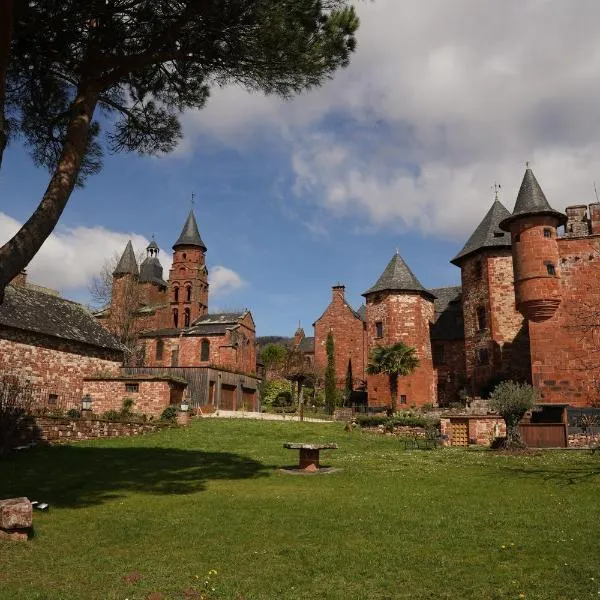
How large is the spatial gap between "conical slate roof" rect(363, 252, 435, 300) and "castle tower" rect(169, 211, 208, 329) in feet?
65.7

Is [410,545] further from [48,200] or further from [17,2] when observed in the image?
[17,2]

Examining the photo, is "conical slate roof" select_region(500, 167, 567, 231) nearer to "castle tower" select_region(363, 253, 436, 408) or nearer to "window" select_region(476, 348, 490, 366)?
"window" select_region(476, 348, 490, 366)

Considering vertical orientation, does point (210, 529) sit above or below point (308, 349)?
below

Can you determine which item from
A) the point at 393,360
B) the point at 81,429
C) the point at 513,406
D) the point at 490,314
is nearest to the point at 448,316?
the point at 490,314

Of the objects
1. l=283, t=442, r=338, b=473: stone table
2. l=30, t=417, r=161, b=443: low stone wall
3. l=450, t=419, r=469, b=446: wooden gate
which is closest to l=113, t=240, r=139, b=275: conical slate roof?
l=30, t=417, r=161, b=443: low stone wall

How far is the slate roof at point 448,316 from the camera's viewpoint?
145ft

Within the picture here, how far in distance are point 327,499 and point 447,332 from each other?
35971mm

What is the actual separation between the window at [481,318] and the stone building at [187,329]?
17.1m

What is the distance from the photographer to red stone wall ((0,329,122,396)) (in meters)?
27.1

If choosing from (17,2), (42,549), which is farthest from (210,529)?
(17,2)

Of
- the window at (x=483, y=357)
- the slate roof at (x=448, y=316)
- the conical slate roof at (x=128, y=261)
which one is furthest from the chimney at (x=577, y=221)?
the conical slate roof at (x=128, y=261)

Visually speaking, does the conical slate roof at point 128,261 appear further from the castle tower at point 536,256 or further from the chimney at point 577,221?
the chimney at point 577,221

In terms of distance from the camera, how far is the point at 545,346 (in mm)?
29875

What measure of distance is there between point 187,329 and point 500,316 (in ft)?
90.7
